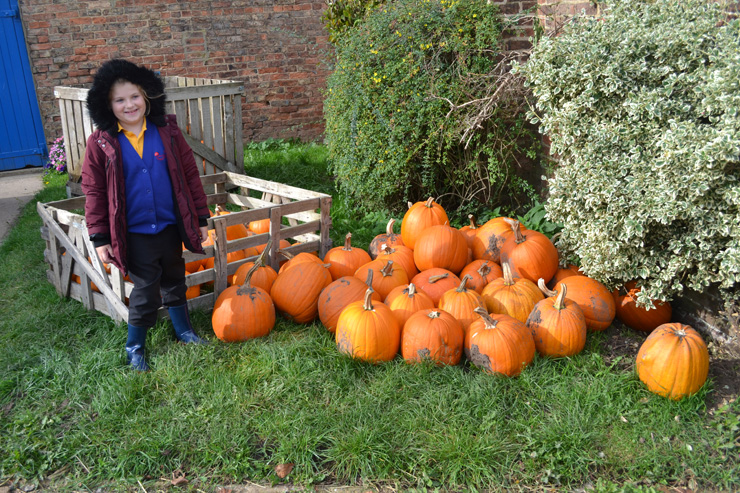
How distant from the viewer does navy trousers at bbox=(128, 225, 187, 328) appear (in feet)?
11.3

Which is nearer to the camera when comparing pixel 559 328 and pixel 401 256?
pixel 559 328

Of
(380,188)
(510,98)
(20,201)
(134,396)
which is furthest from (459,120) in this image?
(20,201)

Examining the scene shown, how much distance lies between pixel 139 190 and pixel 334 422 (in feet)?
5.75

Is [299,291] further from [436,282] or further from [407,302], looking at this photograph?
[436,282]

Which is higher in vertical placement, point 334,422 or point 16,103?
point 16,103

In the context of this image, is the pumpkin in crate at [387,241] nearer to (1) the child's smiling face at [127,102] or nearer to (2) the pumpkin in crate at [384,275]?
(2) the pumpkin in crate at [384,275]

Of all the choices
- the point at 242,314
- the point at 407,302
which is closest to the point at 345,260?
the point at 407,302

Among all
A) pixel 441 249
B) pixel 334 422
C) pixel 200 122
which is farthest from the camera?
pixel 200 122

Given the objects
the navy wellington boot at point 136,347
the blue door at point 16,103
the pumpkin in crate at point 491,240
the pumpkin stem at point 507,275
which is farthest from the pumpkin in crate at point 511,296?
the blue door at point 16,103

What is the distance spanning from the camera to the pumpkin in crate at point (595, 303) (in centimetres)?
366

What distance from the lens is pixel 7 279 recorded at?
4863 mm

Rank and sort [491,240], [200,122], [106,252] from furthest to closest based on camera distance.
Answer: [200,122] < [491,240] < [106,252]

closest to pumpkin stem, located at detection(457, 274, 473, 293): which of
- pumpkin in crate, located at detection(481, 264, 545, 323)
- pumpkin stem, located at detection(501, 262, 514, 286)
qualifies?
pumpkin in crate, located at detection(481, 264, 545, 323)

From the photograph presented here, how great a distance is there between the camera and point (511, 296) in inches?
145
